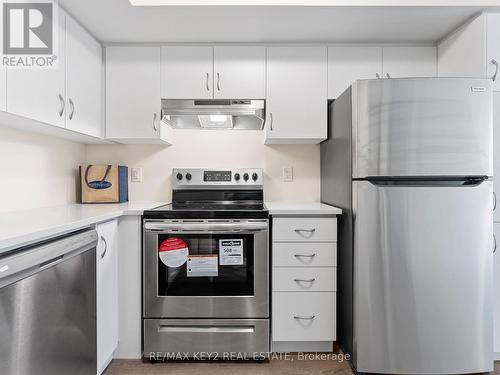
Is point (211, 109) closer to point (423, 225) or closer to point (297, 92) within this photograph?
point (297, 92)

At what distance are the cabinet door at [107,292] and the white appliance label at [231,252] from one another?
0.61 m

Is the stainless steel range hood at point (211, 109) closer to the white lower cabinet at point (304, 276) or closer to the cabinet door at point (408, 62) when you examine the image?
the white lower cabinet at point (304, 276)

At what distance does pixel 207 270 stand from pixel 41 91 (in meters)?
1.26

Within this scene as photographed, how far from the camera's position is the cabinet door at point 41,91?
4.43 feet

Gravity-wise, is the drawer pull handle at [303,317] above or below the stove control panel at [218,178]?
below

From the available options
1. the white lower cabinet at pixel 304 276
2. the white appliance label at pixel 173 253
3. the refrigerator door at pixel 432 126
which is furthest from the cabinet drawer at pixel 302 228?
the white appliance label at pixel 173 253

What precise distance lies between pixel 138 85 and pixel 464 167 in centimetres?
208

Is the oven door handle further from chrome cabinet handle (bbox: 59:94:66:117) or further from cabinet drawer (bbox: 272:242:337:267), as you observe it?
chrome cabinet handle (bbox: 59:94:66:117)

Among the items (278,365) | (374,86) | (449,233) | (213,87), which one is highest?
(213,87)

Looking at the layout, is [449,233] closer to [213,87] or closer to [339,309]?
[339,309]

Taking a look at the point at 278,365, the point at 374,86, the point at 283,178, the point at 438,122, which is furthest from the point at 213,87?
the point at 278,365

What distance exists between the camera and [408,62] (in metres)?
2.22

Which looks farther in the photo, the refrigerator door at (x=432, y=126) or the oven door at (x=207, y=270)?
the oven door at (x=207, y=270)

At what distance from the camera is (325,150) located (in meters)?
2.36
